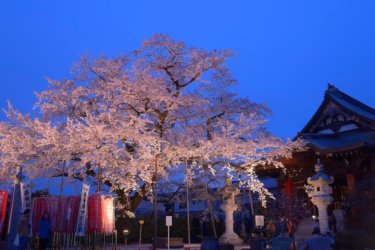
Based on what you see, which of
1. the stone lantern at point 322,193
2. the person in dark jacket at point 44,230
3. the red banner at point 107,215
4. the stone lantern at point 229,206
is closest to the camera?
the person in dark jacket at point 44,230

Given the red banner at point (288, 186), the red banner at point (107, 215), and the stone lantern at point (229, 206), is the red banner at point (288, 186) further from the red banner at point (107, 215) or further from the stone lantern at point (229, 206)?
the red banner at point (107, 215)

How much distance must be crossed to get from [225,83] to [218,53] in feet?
7.11

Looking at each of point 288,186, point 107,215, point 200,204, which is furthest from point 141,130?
point 200,204

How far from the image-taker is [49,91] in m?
20.7

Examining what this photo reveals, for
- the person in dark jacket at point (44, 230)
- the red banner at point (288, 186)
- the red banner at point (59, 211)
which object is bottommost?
the person in dark jacket at point (44, 230)

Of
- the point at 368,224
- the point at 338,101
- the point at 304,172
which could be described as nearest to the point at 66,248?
the point at 368,224

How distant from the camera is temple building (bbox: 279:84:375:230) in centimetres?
1894

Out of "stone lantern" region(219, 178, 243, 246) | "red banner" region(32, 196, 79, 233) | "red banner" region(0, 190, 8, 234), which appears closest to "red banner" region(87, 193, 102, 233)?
"red banner" region(32, 196, 79, 233)

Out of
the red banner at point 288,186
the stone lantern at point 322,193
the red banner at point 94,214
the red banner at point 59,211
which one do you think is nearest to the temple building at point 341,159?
→ the red banner at point 288,186

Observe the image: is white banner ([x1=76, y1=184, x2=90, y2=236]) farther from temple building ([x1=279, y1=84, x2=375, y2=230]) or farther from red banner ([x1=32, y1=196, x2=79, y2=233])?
temple building ([x1=279, y1=84, x2=375, y2=230])

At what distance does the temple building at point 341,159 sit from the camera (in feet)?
62.1

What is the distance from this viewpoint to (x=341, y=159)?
72.6 ft

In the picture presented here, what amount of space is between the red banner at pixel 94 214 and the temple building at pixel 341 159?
9.46m

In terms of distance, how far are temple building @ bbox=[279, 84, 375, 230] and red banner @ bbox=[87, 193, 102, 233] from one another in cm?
946
